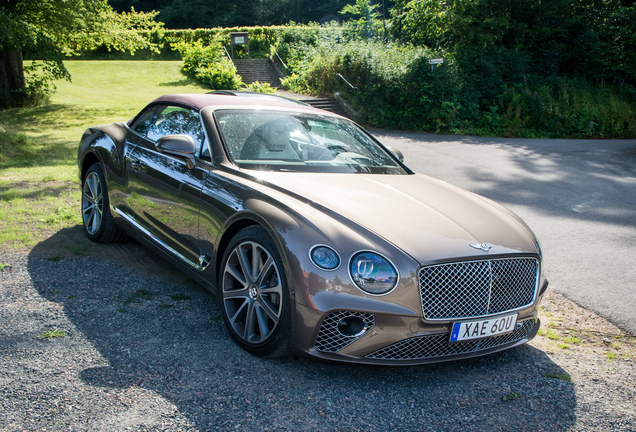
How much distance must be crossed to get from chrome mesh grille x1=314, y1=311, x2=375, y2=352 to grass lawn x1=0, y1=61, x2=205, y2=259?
3.24 meters

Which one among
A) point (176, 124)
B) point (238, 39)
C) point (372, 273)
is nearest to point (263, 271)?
point (372, 273)

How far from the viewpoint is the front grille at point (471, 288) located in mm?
3078

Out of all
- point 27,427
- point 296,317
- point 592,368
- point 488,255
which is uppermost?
point 488,255

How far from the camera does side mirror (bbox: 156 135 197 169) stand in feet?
13.4

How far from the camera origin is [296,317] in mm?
3113

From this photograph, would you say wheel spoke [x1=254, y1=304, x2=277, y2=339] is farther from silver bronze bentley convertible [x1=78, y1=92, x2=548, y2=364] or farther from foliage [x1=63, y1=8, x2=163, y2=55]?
foliage [x1=63, y1=8, x2=163, y2=55]

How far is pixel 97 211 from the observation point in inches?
219

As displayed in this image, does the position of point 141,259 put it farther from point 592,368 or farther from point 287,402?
point 592,368

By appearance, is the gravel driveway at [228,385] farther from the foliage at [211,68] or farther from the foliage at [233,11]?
the foliage at [233,11]

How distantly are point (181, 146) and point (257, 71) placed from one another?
2998 centimetres

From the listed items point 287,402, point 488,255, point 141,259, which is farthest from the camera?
point 141,259

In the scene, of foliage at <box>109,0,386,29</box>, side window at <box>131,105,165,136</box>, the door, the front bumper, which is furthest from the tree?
foliage at <box>109,0,386,29</box>

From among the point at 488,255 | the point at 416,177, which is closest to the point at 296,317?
the point at 488,255

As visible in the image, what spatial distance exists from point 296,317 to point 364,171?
64.8 inches
